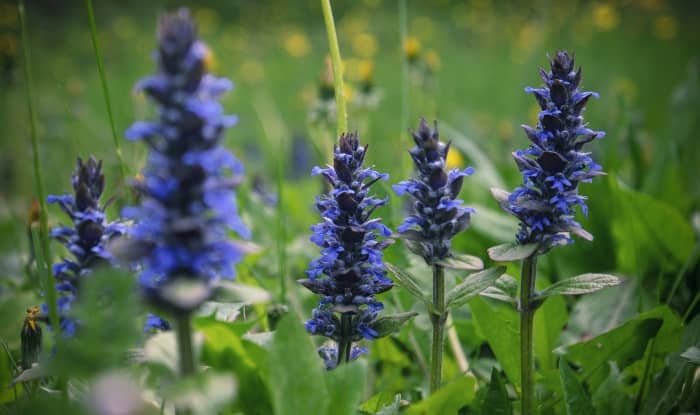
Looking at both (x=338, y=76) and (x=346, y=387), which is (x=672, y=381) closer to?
(x=346, y=387)

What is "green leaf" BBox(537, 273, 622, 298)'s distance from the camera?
48.1 inches

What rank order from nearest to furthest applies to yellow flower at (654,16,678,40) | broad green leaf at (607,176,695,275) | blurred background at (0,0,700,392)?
1. broad green leaf at (607,176,695,275)
2. blurred background at (0,0,700,392)
3. yellow flower at (654,16,678,40)

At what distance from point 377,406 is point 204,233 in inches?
23.7

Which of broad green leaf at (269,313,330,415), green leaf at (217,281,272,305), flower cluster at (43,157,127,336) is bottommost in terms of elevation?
broad green leaf at (269,313,330,415)

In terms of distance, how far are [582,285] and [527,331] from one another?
147 mm

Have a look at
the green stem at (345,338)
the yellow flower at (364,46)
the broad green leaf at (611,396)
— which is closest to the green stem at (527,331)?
the broad green leaf at (611,396)

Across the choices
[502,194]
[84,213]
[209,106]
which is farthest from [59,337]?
[502,194]

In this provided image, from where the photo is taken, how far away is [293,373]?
1026mm

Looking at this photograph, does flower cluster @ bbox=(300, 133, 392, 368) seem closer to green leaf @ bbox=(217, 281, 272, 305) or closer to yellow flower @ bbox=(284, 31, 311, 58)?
green leaf @ bbox=(217, 281, 272, 305)

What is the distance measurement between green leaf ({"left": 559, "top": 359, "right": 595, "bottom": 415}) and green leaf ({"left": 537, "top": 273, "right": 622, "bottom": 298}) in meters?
→ 0.14

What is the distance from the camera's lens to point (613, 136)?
2.53 m

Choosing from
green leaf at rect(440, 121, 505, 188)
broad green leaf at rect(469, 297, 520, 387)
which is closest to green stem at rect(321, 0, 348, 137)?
broad green leaf at rect(469, 297, 520, 387)

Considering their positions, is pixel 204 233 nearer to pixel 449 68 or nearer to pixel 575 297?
pixel 575 297

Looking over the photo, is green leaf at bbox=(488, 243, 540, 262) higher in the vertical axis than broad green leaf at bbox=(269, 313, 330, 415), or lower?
higher
